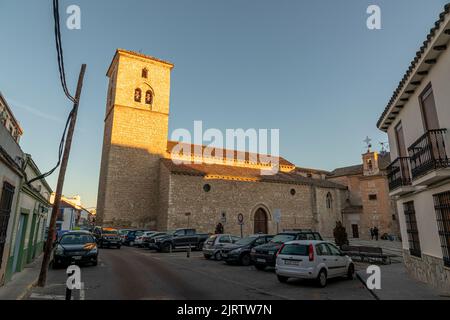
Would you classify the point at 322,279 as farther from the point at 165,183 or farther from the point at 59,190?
the point at 165,183

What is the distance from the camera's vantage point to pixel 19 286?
8023 mm

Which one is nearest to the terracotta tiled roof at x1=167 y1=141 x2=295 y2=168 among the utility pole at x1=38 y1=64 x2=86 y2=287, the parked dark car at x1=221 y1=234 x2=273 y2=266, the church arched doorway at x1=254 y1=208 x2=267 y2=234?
the church arched doorway at x1=254 y1=208 x2=267 y2=234

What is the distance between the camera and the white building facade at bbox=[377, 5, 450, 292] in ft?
22.1

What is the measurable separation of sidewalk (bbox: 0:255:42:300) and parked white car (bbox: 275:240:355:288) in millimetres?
7009

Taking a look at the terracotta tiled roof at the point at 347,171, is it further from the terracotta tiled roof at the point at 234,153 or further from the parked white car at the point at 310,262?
the parked white car at the point at 310,262

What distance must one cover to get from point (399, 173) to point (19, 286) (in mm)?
12665

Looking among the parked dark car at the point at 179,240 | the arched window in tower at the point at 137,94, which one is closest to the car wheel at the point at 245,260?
the parked dark car at the point at 179,240

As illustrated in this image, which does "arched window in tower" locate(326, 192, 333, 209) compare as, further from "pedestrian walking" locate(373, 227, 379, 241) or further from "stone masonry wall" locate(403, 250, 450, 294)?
"stone masonry wall" locate(403, 250, 450, 294)

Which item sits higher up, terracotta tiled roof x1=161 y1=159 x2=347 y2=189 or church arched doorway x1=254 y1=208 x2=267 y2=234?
terracotta tiled roof x1=161 y1=159 x2=347 y2=189

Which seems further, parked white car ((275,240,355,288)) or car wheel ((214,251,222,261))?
car wheel ((214,251,222,261))

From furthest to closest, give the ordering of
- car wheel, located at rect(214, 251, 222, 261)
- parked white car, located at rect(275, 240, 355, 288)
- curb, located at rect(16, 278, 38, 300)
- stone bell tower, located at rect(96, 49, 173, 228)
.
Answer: stone bell tower, located at rect(96, 49, 173, 228), car wheel, located at rect(214, 251, 222, 261), parked white car, located at rect(275, 240, 355, 288), curb, located at rect(16, 278, 38, 300)

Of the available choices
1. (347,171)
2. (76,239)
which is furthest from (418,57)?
(347,171)

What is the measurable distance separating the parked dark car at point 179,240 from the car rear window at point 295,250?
10232mm
